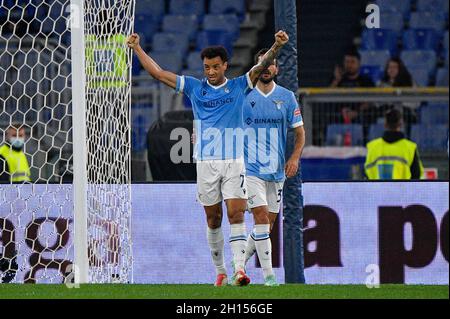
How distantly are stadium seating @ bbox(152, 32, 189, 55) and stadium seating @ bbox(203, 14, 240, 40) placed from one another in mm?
440

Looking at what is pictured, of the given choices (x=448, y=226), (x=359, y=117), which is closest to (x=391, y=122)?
(x=359, y=117)

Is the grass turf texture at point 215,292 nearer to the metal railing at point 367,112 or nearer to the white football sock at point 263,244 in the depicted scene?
the white football sock at point 263,244

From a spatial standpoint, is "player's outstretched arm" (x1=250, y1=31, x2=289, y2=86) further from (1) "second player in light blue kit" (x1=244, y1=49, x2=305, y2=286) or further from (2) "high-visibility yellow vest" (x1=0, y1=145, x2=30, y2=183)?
(2) "high-visibility yellow vest" (x1=0, y1=145, x2=30, y2=183)

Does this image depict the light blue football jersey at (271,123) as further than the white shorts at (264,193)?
Yes

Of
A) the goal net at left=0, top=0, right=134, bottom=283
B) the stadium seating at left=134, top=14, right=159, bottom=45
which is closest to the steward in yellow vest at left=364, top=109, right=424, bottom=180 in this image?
the goal net at left=0, top=0, right=134, bottom=283

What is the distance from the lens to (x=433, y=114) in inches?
597

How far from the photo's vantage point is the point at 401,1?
1919cm

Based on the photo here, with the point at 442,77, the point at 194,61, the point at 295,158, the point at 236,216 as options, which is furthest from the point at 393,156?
the point at 194,61

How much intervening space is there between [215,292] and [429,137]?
720 centimetres

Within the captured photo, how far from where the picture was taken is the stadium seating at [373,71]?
58.0ft

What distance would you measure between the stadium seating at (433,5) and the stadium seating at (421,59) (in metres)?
0.94

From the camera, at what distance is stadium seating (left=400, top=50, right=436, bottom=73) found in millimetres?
18219

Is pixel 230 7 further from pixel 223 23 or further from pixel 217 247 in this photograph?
pixel 217 247

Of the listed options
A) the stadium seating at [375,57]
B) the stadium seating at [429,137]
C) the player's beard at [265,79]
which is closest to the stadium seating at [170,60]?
the stadium seating at [375,57]
